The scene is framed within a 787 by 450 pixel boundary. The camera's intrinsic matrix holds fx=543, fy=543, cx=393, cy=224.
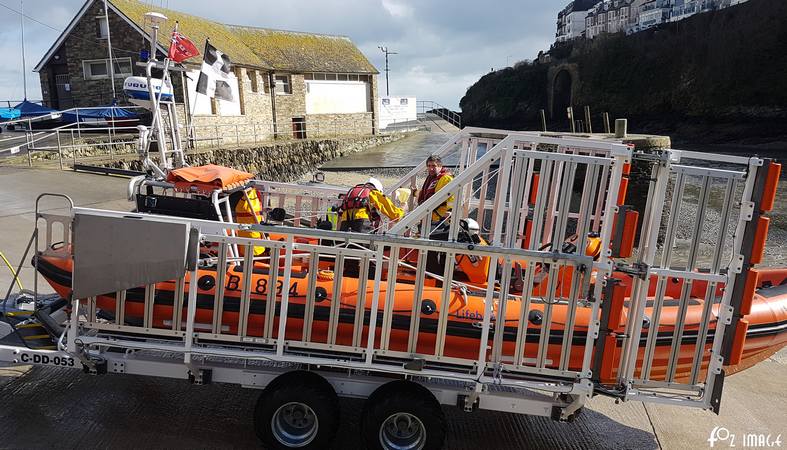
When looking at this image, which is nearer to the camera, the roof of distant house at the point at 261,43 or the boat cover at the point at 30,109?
the roof of distant house at the point at 261,43

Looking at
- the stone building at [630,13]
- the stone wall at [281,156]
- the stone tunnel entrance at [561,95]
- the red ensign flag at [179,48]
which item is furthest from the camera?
the stone building at [630,13]

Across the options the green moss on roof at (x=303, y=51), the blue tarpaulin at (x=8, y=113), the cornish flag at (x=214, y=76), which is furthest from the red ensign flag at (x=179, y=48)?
the green moss on roof at (x=303, y=51)

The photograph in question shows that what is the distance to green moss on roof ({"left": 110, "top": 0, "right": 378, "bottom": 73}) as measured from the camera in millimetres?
27078

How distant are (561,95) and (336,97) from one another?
3711cm

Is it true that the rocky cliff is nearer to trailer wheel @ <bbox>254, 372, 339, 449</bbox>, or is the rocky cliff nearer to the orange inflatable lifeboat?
the orange inflatable lifeboat

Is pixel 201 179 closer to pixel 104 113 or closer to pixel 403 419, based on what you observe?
pixel 403 419

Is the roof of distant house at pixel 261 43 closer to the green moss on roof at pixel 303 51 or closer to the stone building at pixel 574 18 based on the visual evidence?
the green moss on roof at pixel 303 51

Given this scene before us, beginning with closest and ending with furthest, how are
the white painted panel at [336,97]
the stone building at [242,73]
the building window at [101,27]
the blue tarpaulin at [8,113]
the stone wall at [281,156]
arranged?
the stone wall at [281,156] → the stone building at [242,73] → the building window at [101,27] → the blue tarpaulin at [8,113] → the white painted panel at [336,97]

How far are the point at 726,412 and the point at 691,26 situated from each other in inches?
2295

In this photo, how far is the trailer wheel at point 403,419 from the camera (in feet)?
12.6

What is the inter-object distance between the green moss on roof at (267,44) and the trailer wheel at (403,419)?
24584mm

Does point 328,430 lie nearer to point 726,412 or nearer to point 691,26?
point 726,412

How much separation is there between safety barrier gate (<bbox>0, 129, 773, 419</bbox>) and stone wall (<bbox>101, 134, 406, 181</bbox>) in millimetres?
15176

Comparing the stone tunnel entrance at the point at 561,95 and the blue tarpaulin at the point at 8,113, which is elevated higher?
the stone tunnel entrance at the point at 561,95
